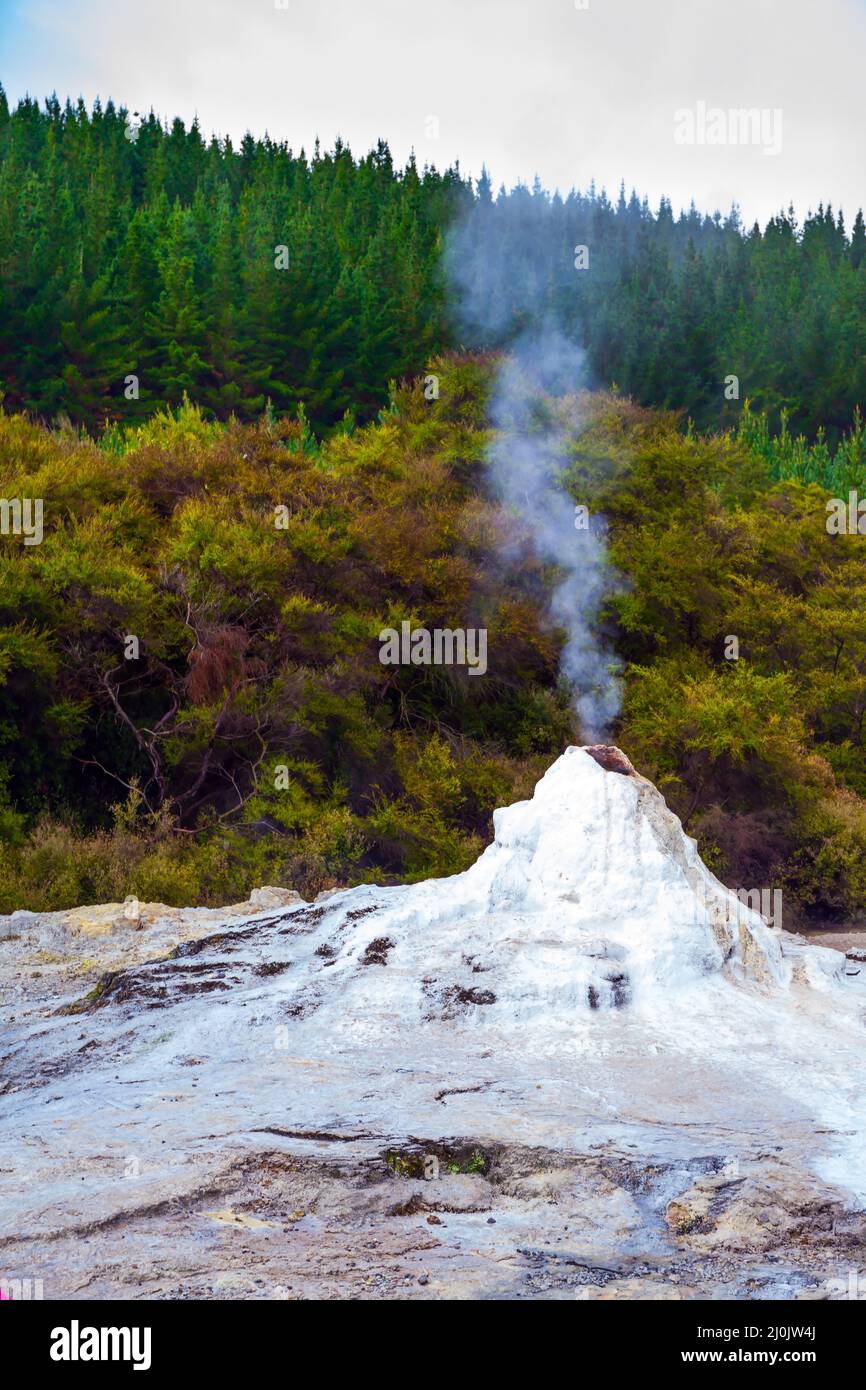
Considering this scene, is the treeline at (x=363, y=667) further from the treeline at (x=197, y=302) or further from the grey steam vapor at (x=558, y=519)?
the treeline at (x=197, y=302)

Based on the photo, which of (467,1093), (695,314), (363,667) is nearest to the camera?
(467,1093)

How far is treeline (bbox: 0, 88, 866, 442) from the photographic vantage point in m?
40.2

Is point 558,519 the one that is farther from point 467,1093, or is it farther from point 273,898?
point 467,1093

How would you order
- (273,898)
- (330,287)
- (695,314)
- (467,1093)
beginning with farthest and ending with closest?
(695,314) < (330,287) < (273,898) < (467,1093)

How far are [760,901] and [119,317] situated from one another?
29305mm

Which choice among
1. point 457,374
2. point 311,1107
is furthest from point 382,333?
point 311,1107

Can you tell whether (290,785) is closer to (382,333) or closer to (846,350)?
(382,333)

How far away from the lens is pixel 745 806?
22.1 m

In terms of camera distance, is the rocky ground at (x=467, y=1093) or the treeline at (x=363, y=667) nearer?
the rocky ground at (x=467, y=1093)

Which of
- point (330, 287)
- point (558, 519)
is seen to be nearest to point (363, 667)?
point (558, 519)

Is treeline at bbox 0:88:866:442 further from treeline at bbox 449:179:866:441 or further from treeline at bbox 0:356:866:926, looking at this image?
treeline at bbox 0:356:866:926

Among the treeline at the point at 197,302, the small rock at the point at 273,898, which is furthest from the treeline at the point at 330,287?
the small rock at the point at 273,898

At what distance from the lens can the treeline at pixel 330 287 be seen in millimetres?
40188

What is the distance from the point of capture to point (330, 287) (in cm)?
5025
